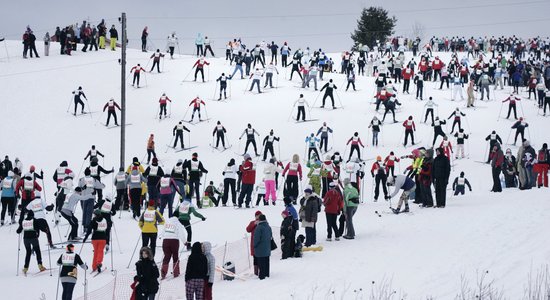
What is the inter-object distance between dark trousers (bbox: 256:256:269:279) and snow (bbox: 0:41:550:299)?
28 centimetres

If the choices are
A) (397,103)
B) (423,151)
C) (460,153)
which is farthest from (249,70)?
(423,151)

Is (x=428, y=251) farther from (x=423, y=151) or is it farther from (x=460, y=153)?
(x=460, y=153)

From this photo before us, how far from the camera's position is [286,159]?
33719mm

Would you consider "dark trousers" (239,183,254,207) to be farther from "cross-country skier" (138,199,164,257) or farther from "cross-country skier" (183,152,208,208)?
"cross-country skier" (138,199,164,257)

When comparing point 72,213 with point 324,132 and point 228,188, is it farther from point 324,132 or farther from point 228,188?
point 324,132

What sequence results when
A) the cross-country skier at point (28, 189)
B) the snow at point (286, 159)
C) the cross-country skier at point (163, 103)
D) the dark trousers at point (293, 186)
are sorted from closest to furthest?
the snow at point (286, 159) → the cross-country skier at point (28, 189) → the dark trousers at point (293, 186) → the cross-country skier at point (163, 103)

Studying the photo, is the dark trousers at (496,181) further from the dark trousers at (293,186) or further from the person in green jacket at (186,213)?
the person in green jacket at (186,213)

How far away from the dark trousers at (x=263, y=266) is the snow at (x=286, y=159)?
28cm

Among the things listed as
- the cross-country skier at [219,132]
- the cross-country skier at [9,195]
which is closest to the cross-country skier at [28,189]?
the cross-country skier at [9,195]

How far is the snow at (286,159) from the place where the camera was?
14805 millimetres

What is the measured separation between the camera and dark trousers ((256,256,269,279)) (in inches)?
604

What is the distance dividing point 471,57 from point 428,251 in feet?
154

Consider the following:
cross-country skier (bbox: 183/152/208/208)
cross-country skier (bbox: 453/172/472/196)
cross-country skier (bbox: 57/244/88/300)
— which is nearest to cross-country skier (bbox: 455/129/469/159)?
cross-country skier (bbox: 453/172/472/196)

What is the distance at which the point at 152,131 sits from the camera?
3738cm
